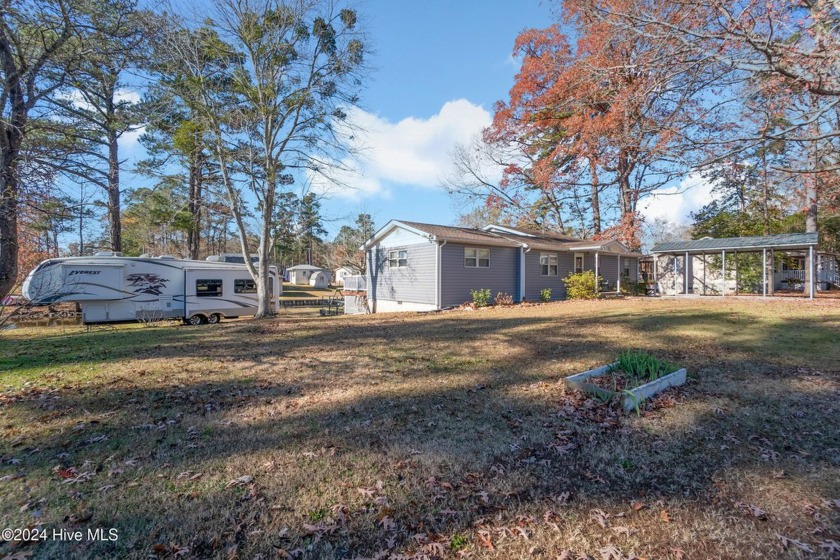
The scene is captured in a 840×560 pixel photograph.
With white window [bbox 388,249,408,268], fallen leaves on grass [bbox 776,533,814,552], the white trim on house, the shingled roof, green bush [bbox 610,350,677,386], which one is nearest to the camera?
fallen leaves on grass [bbox 776,533,814,552]

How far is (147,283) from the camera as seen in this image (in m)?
15.7

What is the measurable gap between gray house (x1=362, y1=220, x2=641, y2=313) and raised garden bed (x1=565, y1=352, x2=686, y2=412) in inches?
429

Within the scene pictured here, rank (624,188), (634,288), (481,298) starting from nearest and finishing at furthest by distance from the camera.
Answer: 1. (481,298)
2. (624,188)
3. (634,288)

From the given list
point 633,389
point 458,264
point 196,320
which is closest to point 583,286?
point 458,264

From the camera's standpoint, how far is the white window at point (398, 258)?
707 inches

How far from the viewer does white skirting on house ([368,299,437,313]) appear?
16841 mm

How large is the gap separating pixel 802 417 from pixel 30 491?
6994mm

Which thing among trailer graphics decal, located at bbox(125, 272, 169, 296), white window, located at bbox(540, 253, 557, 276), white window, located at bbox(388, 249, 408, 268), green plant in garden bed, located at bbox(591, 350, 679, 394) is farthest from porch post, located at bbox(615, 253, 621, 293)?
trailer graphics decal, located at bbox(125, 272, 169, 296)

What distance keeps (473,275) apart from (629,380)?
12.3 m

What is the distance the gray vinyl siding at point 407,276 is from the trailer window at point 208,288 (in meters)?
6.92

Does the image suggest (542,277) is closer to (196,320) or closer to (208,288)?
(208,288)

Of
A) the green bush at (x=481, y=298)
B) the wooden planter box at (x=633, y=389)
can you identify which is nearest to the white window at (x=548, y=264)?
the green bush at (x=481, y=298)

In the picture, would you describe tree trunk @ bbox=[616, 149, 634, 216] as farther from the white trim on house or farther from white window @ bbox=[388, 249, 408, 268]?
white window @ bbox=[388, 249, 408, 268]

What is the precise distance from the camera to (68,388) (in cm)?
536
